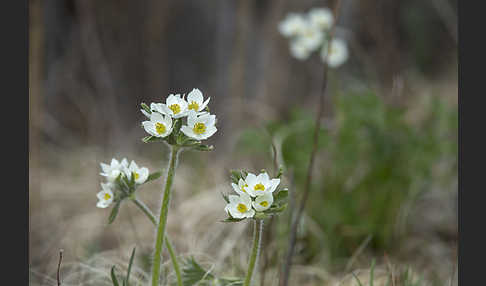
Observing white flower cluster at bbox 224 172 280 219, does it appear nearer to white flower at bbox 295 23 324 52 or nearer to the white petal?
the white petal

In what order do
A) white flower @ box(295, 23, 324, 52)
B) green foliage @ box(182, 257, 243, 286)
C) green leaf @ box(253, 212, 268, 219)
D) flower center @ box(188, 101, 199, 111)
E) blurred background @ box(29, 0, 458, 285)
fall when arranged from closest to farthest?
green leaf @ box(253, 212, 268, 219), flower center @ box(188, 101, 199, 111), green foliage @ box(182, 257, 243, 286), blurred background @ box(29, 0, 458, 285), white flower @ box(295, 23, 324, 52)

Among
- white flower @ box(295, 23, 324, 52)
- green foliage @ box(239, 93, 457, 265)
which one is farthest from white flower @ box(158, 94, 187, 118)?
white flower @ box(295, 23, 324, 52)

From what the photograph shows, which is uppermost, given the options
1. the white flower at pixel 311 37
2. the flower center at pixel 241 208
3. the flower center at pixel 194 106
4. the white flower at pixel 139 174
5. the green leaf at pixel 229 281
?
the white flower at pixel 311 37

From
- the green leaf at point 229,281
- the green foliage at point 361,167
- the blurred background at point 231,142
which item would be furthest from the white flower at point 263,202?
the green foliage at point 361,167

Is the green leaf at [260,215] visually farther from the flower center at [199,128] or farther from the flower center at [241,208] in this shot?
the flower center at [199,128]

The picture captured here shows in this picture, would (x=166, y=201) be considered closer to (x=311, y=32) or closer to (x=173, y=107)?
(x=173, y=107)

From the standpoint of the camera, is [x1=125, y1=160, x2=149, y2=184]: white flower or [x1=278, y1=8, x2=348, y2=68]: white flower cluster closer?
[x1=125, y1=160, x2=149, y2=184]: white flower

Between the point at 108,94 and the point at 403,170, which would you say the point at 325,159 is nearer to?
the point at 403,170

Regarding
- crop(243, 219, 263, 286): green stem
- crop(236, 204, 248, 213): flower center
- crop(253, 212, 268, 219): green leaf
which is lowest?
crop(243, 219, 263, 286): green stem
